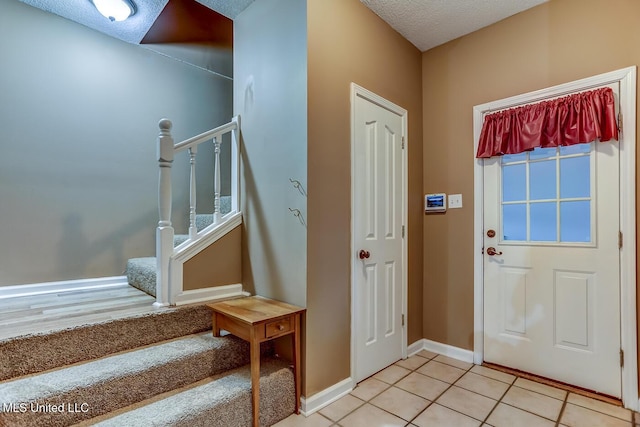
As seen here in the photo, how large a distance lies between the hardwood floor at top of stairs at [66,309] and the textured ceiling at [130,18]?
2310 mm

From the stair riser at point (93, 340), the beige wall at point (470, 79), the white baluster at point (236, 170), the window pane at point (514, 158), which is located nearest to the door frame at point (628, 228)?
the beige wall at point (470, 79)

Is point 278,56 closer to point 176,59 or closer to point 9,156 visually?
point 176,59

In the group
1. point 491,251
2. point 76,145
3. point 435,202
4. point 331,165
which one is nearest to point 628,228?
point 491,251

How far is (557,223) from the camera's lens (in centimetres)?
227

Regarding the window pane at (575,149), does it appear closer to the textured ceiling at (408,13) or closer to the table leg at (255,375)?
the textured ceiling at (408,13)

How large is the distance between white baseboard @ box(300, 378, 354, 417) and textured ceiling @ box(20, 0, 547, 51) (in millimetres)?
2818

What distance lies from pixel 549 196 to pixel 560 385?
53.9 inches

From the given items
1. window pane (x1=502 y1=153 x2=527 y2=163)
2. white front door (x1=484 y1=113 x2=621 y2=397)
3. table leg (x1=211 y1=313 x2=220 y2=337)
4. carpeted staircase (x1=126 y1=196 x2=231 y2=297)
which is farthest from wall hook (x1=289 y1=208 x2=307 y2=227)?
window pane (x1=502 y1=153 x2=527 y2=163)

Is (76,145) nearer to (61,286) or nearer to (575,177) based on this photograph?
(61,286)

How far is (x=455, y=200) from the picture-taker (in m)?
2.78

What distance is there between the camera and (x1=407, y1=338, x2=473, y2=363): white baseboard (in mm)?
2670

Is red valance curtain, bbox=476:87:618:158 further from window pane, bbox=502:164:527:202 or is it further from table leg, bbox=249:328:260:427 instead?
table leg, bbox=249:328:260:427

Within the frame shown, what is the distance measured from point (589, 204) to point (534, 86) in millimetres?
974

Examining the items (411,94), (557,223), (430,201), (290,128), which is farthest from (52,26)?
(557,223)
